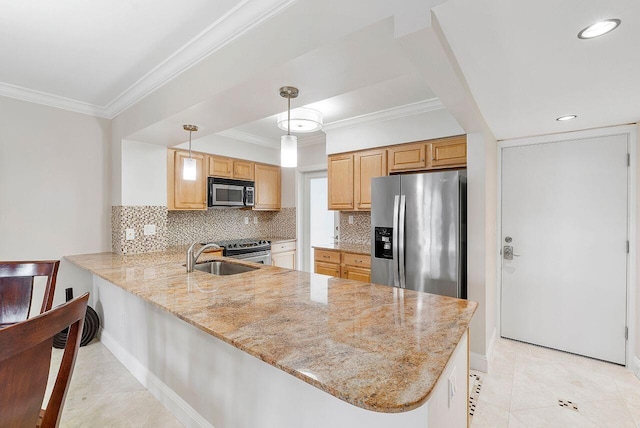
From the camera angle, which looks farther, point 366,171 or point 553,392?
point 366,171

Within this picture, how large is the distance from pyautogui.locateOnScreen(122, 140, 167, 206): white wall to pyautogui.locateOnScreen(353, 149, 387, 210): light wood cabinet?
2240 millimetres

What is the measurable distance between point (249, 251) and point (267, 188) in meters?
1.26

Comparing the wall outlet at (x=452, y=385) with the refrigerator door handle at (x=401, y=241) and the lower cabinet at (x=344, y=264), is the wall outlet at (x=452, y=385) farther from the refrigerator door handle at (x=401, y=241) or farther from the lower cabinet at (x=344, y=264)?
the lower cabinet at (x=344, y=264)

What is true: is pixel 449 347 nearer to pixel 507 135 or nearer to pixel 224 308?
pixel 224 308

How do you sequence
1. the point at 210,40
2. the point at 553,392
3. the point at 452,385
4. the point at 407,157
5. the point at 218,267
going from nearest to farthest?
the point at 452,385 → the point at 210,40 → the point at 553,392 → the point at 218,267 → the point at 407,157

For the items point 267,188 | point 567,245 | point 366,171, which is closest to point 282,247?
point 267,188

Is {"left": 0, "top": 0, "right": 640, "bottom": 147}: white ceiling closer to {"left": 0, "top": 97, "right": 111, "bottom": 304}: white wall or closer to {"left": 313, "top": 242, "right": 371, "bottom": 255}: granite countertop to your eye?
{"left": 0, "top": 97, "right": 111, "bottom": 304}: white wall

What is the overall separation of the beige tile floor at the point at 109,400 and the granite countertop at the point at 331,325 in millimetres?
851

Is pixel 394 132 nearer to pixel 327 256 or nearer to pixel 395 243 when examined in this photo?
pixel 395 243

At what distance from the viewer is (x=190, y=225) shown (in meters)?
4.14

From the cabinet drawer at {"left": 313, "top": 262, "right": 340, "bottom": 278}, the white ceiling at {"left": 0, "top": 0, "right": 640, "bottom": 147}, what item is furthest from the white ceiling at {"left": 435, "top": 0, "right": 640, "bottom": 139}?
the cabinet drawer at {"left": 313, "top": 262, "right": 340, "bottom": 278}

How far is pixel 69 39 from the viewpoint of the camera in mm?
1907

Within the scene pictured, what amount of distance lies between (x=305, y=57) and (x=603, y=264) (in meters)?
3.09

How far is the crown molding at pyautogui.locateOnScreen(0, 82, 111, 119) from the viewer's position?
2.58 meters
